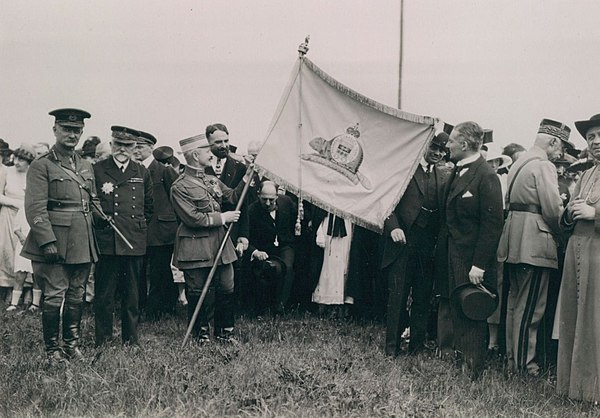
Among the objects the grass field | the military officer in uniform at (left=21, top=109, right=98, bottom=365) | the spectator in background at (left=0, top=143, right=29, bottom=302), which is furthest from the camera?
the spectator in background at (left=0, top=143, right=29, bottom=302)

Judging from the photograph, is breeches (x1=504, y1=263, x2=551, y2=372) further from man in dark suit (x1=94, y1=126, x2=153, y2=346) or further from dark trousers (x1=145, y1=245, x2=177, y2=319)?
dark trousers (x1=145, y1=245, x2=177, y2=319)

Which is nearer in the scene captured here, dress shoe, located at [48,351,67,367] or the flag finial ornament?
dress shoe, located at [48,351,67,367]

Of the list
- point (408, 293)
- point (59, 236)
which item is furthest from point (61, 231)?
point (408, 293)

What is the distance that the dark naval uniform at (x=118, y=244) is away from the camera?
7.17 meters

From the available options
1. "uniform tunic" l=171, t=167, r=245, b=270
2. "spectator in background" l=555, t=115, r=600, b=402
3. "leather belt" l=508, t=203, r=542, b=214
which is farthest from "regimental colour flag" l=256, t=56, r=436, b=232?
"spectator in background" l=555, t=115, r=600, b=402

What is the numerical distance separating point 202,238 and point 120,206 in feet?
2.95

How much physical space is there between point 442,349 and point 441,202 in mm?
1462

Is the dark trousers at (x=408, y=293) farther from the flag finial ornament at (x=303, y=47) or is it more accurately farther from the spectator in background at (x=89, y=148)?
the spectator in background at (x=89, y=148)

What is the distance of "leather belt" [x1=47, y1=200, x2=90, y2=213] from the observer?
651cm

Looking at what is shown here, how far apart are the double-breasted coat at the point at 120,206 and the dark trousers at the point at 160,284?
70.1 inches

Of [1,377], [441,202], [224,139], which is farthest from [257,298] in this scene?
[1,377]

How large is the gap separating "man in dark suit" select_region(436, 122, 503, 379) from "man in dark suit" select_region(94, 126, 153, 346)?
125 inches

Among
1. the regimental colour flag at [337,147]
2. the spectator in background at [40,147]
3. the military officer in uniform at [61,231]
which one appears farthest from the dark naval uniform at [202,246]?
the spectator in background at [40,147]

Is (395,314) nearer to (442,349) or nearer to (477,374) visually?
(442,349)
